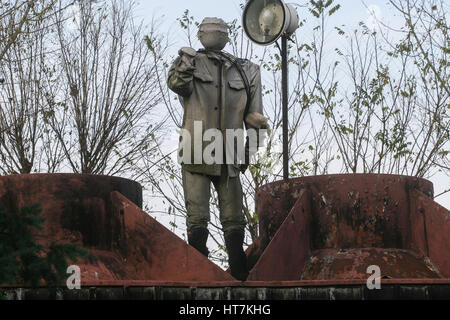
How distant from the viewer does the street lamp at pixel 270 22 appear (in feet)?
22.9

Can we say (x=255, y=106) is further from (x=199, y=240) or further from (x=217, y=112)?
(x=199, y=240)

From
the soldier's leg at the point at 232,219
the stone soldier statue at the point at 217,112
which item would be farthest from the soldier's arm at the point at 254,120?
the soldier's leg at the point at 232,219

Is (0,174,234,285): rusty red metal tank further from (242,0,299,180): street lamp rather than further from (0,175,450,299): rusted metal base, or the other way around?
(242,0,299,180): street lamp

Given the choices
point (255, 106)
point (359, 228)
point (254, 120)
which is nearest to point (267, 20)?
point (255, 106)

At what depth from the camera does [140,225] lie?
629 centimetres

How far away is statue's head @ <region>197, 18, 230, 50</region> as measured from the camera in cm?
687

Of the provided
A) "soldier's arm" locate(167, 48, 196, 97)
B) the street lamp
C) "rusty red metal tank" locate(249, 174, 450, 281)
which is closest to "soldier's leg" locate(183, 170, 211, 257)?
"rusty red metal tank" locate(249, 174, 450, 281)

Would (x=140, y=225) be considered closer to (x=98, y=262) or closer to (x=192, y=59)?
(x=98, y=262)

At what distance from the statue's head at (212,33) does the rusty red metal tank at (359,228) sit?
1311 mm

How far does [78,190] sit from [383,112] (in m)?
9.02

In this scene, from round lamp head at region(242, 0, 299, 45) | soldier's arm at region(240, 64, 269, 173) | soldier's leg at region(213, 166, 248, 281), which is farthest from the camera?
round lamp head at region(242, 0, 299, 45)

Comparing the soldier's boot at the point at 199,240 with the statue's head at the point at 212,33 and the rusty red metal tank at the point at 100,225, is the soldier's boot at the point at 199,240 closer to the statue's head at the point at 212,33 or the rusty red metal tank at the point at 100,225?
the rusty red metal tank at the point at 100,225

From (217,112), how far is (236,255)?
117 cm
